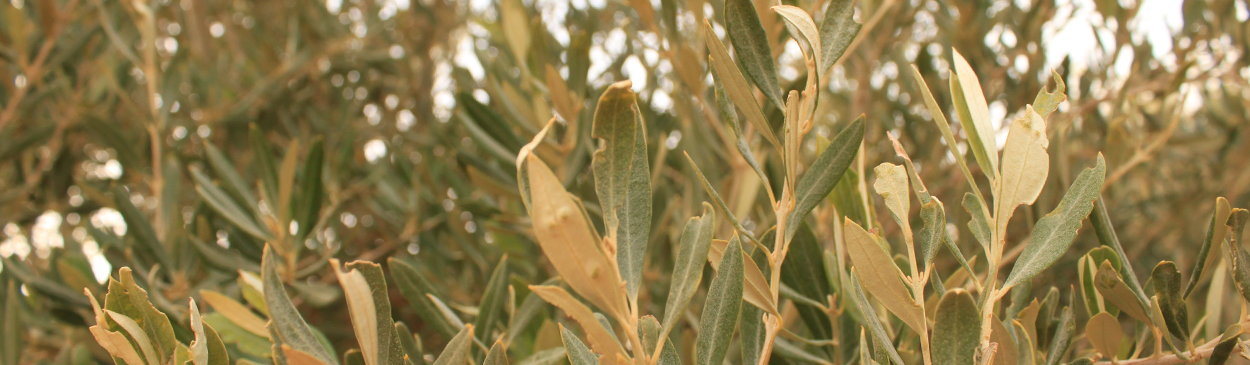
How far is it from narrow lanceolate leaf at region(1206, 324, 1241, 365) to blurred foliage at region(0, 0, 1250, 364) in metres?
0.11

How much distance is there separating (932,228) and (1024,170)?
0.20 feet

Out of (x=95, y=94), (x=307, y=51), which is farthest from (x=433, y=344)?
(x=95, y=94)

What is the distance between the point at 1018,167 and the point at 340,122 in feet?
4.78

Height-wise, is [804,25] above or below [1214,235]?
above

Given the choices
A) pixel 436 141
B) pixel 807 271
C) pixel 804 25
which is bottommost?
pixel 436 141

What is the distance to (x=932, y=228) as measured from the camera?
1.25 ft

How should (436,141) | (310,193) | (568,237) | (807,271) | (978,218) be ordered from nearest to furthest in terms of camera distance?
1. (568,237)
2. (978,218)
3. (807,271)
4. (310,193)
5. (436,141)

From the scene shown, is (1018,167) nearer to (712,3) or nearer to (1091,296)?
(1091,296)

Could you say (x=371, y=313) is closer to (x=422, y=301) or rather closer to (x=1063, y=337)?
(x=422, y=301)

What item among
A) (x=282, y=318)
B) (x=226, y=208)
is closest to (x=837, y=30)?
(x=282, y=318)

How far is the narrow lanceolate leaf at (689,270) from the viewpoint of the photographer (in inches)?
13.7

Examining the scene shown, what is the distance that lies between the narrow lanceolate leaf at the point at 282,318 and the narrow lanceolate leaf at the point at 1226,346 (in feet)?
1.67

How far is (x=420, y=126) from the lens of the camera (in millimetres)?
1767

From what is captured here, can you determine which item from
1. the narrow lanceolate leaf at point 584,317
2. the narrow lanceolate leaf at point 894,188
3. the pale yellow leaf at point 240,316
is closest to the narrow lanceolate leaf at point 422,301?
the pale yellow leaf at point 240,316
